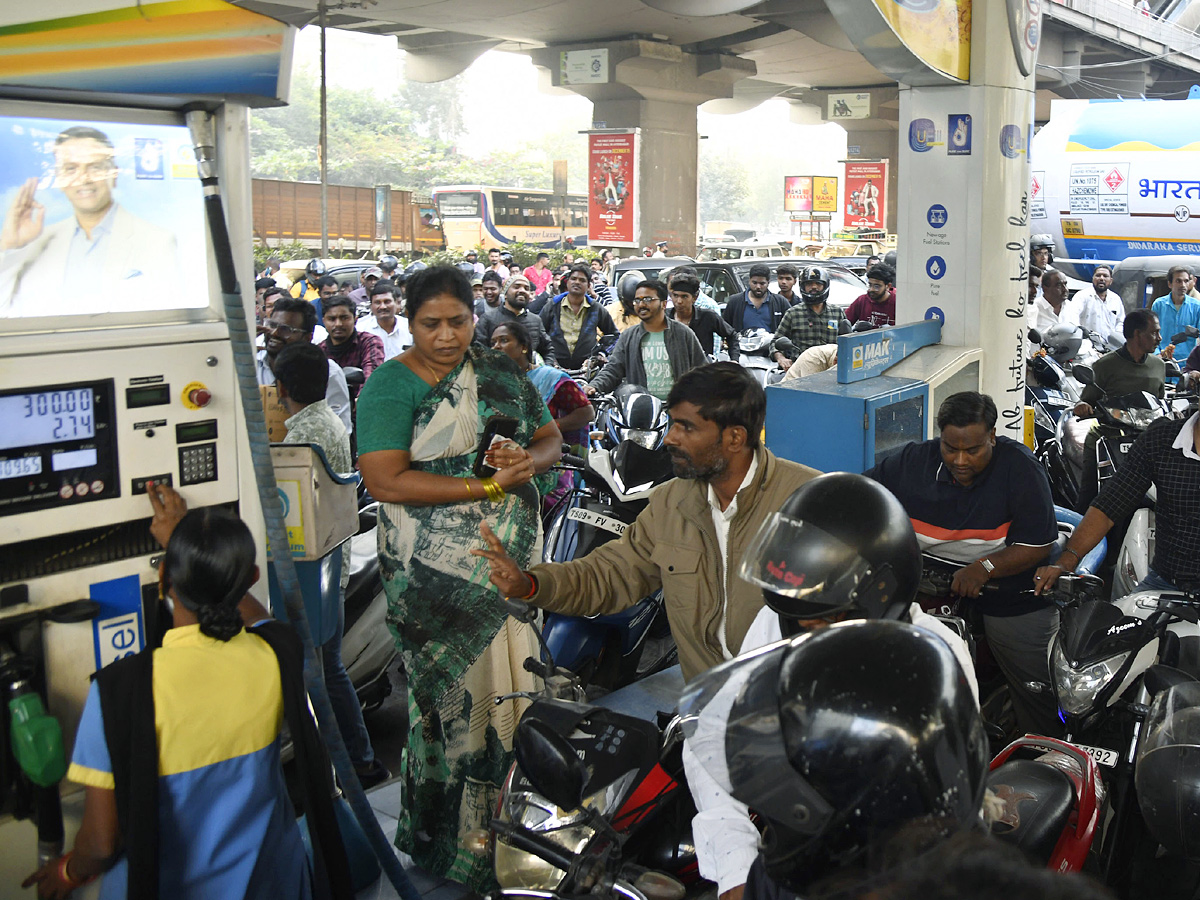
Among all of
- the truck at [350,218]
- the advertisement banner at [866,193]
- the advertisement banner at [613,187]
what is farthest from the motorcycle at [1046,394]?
the advertisement banner at [866,193]

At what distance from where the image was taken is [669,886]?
7.25 feet

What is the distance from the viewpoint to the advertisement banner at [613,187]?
2814 cm

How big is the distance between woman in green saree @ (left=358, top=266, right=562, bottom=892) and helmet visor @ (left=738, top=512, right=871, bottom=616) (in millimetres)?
1291

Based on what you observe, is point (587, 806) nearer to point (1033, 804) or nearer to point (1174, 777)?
point (1033, 804)

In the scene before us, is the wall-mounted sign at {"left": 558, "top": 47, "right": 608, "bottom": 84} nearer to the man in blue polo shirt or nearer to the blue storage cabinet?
the blue storage cabinet

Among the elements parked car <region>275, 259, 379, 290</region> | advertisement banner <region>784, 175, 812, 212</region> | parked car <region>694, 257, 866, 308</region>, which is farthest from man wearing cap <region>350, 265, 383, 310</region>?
advertisement banner <region>784, 175, 812, 212</region>

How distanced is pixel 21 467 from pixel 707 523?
5.31 feet

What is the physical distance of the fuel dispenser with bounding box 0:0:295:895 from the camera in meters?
2.52

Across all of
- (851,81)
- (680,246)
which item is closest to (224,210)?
(680,246)

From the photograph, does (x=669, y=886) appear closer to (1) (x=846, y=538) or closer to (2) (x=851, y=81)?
(1) (x=846, y=538)

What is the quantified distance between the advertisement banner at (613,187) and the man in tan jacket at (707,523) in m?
26.3

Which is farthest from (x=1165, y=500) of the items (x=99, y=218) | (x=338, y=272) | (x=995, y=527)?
(x=338, y=272)

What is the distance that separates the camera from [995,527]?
13.0 feet

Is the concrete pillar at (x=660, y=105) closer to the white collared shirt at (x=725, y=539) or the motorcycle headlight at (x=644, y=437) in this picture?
the motorcycle headlight at (x=644, y=437)
